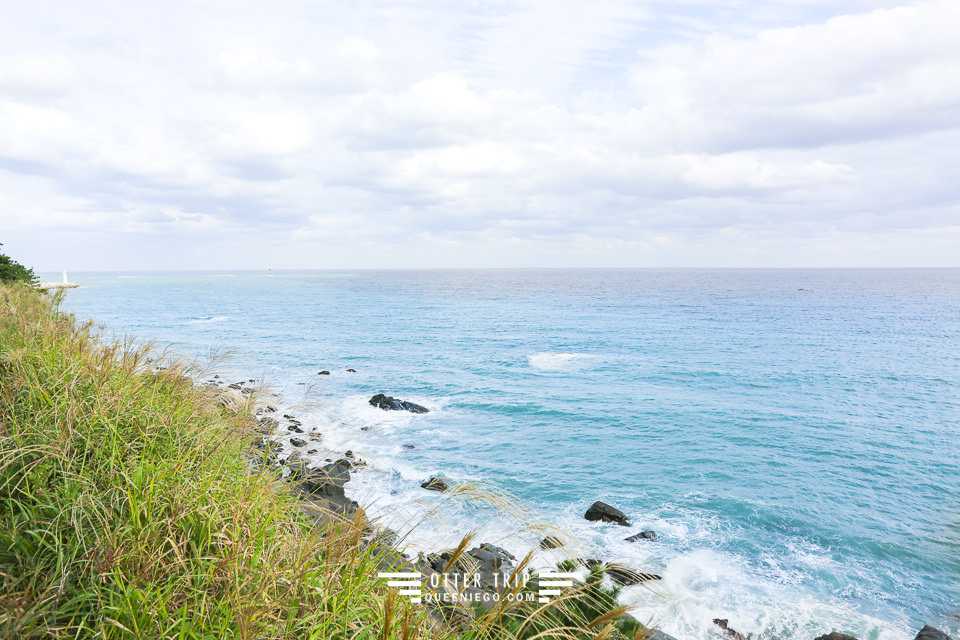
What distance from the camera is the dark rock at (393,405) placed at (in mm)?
28703

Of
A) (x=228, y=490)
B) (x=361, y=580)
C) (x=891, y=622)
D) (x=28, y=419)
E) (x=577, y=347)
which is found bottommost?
(x=891, y=622)

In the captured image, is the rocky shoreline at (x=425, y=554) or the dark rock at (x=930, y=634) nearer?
the rocky shoreline at (x=425, y=554)

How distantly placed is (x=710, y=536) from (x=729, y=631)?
4.83 meters

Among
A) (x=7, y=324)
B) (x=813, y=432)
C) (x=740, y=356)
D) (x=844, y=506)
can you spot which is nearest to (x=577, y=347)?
(x=740, y=356)

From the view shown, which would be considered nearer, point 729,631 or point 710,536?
point 729,631

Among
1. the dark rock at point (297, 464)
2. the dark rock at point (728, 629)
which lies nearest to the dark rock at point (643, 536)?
the dark rock at point (728, 629)

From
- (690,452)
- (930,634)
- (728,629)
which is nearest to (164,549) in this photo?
(728,629)

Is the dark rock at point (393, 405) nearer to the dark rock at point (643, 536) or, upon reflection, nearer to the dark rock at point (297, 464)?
the dark rock at point (643, 536)

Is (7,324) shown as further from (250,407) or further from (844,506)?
(844,506)

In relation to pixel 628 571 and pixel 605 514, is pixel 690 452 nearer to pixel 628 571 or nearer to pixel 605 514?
pixel 605 514

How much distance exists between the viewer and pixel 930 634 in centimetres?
1148

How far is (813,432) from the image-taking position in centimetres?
2689

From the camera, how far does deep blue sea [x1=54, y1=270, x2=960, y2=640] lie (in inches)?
515

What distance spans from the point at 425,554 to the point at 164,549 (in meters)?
2.33
